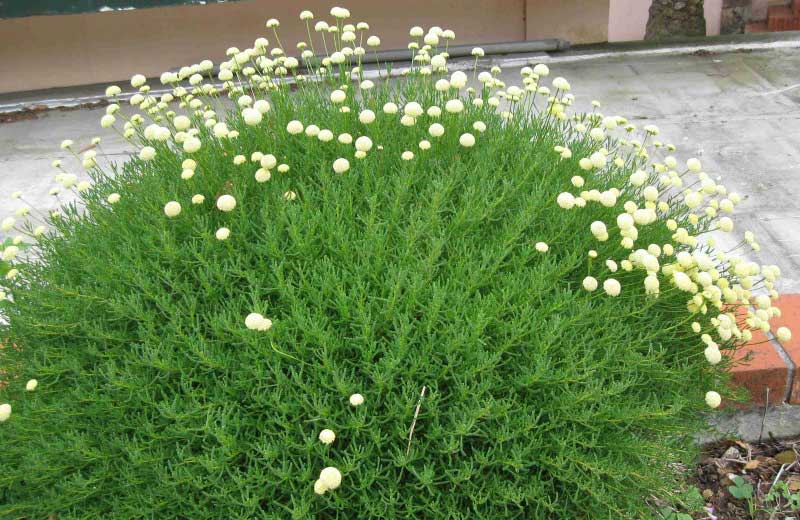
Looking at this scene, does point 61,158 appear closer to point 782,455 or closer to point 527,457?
point 527,457

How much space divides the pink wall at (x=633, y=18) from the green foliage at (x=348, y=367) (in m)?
6.44

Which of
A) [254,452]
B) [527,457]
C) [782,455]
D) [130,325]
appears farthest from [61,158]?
[782,455]

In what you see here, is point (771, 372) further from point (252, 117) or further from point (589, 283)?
point (252, 117)

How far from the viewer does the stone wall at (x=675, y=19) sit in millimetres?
7238

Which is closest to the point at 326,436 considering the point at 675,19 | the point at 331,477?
the point at 331,477

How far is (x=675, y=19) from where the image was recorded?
7332 millimetres

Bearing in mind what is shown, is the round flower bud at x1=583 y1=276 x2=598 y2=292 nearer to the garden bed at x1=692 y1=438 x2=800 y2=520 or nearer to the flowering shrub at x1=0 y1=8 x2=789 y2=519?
the flowering shrub at x1=0 y1=8 x2=789 y2=519

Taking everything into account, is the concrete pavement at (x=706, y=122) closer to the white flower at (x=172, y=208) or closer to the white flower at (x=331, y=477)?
the white flower at (x=331, y=477)

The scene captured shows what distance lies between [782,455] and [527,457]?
53.0 inches

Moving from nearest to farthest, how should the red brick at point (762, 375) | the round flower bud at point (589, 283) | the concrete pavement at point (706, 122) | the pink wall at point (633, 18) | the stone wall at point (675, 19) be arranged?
the round flower bud at point (589, 283) → the red brick at point (762, 375) → the concrete pavement at point (706, 122) → the stone wall at point (675, 19) → the pink wall at point (633, 18)

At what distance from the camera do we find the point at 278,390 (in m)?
1.61

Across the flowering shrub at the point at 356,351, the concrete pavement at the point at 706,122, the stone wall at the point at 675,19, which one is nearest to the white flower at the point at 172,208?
the flowering shrub at the point at 356,351

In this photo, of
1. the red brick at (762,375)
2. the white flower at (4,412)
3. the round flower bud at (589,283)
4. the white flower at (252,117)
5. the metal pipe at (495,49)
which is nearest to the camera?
the white flower at (4,412)

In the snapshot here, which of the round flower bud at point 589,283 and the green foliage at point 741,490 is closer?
the round flower bud at point 589,283
